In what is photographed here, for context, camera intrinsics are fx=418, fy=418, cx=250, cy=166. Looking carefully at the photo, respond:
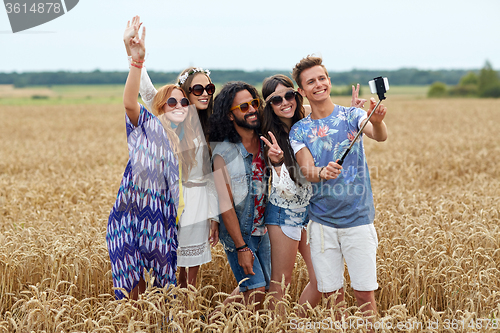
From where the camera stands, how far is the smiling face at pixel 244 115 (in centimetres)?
350

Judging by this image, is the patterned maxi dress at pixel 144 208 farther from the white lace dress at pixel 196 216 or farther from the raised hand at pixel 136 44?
the raised hand at pixel 136 44

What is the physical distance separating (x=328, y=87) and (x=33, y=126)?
26.6 m

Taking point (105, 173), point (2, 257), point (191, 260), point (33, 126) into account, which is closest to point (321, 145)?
point (191, 260)

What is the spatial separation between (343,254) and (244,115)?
1.37 m

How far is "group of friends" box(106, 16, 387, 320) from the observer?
317cm

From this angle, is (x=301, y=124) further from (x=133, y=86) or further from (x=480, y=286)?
(x=480, y=286)

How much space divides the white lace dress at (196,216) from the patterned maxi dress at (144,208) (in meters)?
0.14

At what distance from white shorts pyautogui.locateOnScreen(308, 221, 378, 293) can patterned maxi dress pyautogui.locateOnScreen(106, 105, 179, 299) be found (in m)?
1.21

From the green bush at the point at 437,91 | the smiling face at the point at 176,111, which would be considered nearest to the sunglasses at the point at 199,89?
the smiling face at the point at 176,111

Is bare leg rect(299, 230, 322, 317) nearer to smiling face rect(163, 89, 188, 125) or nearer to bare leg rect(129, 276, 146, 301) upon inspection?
bare leg rect(129, 276, 146, 301)

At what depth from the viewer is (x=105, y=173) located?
31.8ft

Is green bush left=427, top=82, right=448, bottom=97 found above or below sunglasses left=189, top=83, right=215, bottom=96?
above

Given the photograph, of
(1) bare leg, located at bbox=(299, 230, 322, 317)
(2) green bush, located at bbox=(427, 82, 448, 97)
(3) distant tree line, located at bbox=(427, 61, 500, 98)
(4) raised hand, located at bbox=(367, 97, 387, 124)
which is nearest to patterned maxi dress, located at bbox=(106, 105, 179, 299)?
(1) bare leg, located at bbox=(299, 230, 322, 317)

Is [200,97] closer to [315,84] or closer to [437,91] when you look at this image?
[315,84]
